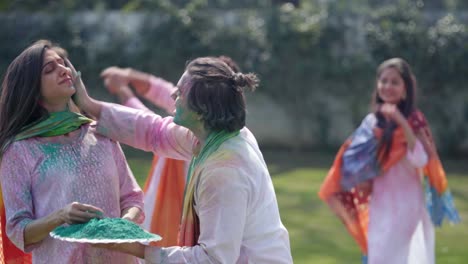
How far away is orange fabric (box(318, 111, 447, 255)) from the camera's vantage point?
646 centimetres

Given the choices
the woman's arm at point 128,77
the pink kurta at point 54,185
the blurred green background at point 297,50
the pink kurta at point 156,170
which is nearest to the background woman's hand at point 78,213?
the pink kurta at point 54,185

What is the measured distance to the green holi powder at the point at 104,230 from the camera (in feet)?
9.48

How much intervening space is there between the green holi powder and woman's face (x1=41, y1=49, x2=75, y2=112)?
577mm

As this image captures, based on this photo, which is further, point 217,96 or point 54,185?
point 54,185

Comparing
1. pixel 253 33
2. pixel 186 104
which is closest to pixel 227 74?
pixel 186 104

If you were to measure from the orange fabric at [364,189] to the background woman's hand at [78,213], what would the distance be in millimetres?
3774

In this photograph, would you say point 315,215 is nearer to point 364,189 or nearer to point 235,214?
point 364,189

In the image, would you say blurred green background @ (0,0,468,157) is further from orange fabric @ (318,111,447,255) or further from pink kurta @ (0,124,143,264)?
pink kurta @ (0,124,143,264)

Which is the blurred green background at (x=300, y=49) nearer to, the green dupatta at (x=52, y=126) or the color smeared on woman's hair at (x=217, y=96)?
the green dupatta at (x=52, y=126)

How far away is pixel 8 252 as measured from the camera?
3.53 meters

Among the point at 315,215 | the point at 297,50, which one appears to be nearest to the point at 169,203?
the point at 315,215

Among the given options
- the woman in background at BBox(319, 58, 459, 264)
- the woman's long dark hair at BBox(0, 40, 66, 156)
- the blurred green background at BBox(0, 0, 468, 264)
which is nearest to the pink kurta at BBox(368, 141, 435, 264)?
the woman in background at BBox(319, 58, 459, 264)

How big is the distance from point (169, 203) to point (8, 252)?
5.39 feet

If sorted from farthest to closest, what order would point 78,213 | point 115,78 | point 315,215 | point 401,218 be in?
point 315,215 → point 401,218 → point 115,78 → point 78,213
